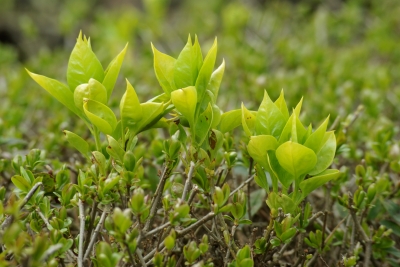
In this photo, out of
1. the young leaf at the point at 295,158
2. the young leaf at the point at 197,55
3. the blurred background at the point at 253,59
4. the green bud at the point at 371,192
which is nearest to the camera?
the young leaf at the point at 295,158

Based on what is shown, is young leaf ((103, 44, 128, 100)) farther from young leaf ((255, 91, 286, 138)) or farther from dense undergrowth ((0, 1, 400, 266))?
young leaf ((255, 91, 286, 138))

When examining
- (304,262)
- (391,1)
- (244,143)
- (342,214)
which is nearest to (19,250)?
(304,262)

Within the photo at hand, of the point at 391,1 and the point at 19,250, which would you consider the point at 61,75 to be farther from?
the point at 391,1

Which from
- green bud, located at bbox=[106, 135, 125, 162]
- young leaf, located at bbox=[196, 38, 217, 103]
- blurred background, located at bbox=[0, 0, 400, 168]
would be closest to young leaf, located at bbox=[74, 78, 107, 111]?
green bud, located at bbox=[106, 135, 125, 162]

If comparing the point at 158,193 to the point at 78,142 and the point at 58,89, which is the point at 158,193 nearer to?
the point at 78,142

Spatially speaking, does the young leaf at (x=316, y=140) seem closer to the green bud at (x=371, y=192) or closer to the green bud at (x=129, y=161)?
the green bud at (x=371, y=192)

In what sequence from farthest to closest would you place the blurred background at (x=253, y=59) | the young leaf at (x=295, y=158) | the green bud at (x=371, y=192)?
the blurred background at (x=253, y=59) < the green bud at (x=371, y=192) < the young leaf at (x=295, y=158)

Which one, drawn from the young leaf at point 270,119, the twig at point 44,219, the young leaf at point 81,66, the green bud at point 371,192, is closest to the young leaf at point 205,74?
the young leaf at point 270,119
